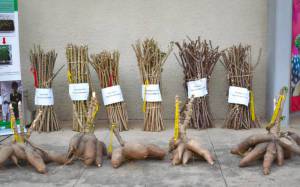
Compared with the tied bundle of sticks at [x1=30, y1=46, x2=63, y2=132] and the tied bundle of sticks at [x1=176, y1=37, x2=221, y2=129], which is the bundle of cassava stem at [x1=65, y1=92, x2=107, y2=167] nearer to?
the tied bundle of sticks at [x1=30, y1=46, x2=63, y2=132]

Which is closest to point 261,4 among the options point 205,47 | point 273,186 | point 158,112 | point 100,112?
point 205,47

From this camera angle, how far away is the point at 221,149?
16.2 ft

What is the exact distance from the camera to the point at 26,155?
4367 mm

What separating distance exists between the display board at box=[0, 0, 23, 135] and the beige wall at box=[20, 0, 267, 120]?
90 centimetres

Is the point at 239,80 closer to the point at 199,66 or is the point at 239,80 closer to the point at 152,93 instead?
the point at 199,66

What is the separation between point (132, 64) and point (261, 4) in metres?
2.22

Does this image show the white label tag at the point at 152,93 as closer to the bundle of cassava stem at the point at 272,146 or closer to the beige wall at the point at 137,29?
the beige wall at the point at 137,29

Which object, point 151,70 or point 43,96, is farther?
point 43,96

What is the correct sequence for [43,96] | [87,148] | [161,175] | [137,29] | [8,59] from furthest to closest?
[137,29]
[43,96]
[8,59]
[87,148]
[161,175]

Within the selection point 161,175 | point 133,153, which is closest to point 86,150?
point 133,153

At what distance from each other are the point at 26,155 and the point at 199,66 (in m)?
2.75

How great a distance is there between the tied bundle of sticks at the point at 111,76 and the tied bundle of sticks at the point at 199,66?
962 mm

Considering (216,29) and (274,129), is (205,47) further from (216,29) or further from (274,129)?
(274,129)

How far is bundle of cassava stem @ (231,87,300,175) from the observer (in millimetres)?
4254
